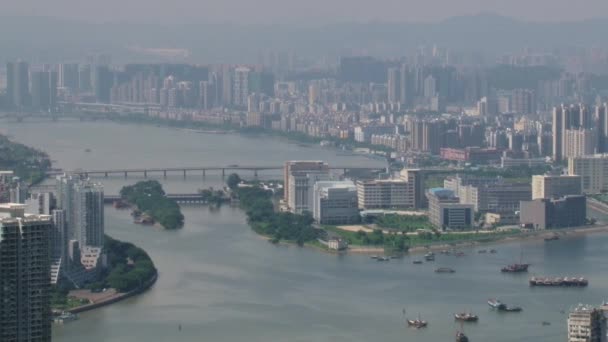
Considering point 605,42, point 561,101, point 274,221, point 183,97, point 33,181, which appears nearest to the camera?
point 274,221

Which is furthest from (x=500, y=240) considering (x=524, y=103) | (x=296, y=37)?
(x=296, y=37)

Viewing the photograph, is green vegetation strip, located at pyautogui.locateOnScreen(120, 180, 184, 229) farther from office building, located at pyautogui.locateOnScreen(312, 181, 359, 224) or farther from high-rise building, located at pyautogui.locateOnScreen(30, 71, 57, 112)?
high-rise building, located at pyautogui.locateOnScreen(30, 71, 57, 112)

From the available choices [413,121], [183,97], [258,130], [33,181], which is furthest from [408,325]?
[183,97]

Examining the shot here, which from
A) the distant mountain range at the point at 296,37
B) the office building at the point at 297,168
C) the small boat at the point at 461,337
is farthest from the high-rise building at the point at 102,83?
the small boat at the point at 461,337

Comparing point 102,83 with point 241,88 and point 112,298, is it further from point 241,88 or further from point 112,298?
point 112,298

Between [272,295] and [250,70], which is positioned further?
[250,70]

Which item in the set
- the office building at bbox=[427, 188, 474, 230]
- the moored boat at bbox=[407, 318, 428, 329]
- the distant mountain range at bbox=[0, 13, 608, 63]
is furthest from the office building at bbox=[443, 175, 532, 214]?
the distant mountain range at bbox=[0, 13, 608, 63]

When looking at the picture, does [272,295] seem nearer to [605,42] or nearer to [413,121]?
[413,121]
